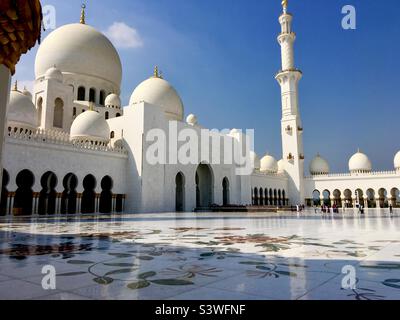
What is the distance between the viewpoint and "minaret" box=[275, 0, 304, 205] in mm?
28453

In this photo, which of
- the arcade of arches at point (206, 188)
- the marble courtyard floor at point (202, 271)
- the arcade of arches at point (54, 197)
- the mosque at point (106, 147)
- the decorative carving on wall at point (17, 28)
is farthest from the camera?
the arcade of arches at point (206, 188)

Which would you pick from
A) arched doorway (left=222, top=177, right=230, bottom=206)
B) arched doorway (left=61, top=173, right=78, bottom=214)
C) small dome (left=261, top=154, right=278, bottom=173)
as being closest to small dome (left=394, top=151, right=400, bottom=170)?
small dome (left=261, top=154, right=278, bottom=173)

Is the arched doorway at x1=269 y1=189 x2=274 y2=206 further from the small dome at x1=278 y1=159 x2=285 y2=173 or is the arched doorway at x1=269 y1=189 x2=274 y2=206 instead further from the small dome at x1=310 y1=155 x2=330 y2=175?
the small dome at x1=310 y1=155 x2=330 y2=175

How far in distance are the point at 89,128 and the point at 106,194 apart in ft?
12.2

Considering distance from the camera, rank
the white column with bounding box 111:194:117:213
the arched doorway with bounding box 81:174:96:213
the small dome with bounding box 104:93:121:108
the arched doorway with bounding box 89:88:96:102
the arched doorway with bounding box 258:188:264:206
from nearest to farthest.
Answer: the arched doorway with bounding box 81:174:96:213 < the white column with bounding box 111:194:117:213 < the small dome with bounding box 104:93:121:108 < the arched doorway with bounding box 89:88:96:102 < the arched doorway with bounding box 258:188:264:206

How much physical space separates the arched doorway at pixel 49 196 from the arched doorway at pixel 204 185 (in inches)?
393

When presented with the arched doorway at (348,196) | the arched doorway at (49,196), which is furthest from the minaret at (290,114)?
the arched doorway at (49,196)

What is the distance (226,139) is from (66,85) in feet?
A: 36.5

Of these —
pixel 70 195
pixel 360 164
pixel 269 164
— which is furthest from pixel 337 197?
pixel 70 195

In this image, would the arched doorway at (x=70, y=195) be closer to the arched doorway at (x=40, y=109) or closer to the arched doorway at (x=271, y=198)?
the arched doorway at (x=40, y=109)

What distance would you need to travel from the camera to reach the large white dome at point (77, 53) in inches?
796

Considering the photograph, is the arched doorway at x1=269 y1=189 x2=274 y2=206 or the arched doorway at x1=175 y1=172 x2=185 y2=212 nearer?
the arched doorway at x1=175 y1=172 x2=185 y2=212

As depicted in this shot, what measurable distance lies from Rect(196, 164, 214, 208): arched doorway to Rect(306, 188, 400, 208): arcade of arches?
1197 centimetres
